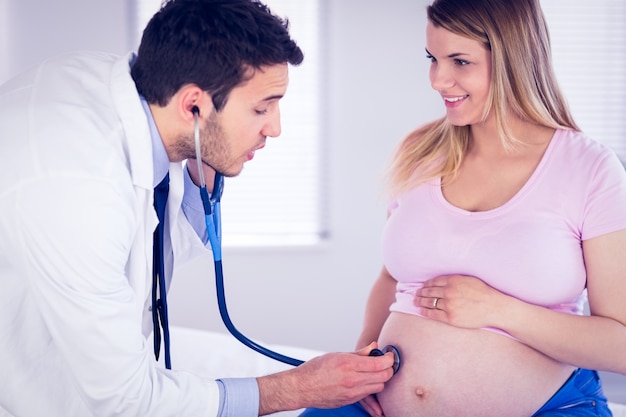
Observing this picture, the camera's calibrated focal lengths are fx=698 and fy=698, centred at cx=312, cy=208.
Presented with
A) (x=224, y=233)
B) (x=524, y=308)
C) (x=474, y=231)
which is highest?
(x=474, y=231)

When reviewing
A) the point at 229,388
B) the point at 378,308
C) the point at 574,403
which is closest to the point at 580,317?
the point at 574,403

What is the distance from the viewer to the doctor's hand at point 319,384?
49.7 inches

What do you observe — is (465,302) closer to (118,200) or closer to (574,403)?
(574,403)

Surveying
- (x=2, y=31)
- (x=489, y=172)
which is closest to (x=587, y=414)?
(x=489, y=172)

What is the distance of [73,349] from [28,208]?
9.4 inches

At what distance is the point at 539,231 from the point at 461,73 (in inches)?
14.4

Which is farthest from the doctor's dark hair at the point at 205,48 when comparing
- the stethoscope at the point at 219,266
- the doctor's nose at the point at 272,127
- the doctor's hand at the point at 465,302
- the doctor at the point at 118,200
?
the doctor's hand at the point at 465,302

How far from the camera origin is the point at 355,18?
108 inches

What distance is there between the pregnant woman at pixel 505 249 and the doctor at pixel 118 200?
16 centimetres

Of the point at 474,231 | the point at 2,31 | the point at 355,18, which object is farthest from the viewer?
the point at 355,18

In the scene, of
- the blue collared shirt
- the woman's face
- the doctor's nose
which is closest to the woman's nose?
the woman's face

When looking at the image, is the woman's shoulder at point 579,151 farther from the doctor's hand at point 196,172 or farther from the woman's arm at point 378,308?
the doctor's hand at point 196,172

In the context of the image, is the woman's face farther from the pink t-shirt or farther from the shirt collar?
the shirt collar

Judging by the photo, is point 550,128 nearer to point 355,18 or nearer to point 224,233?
point 355,18
